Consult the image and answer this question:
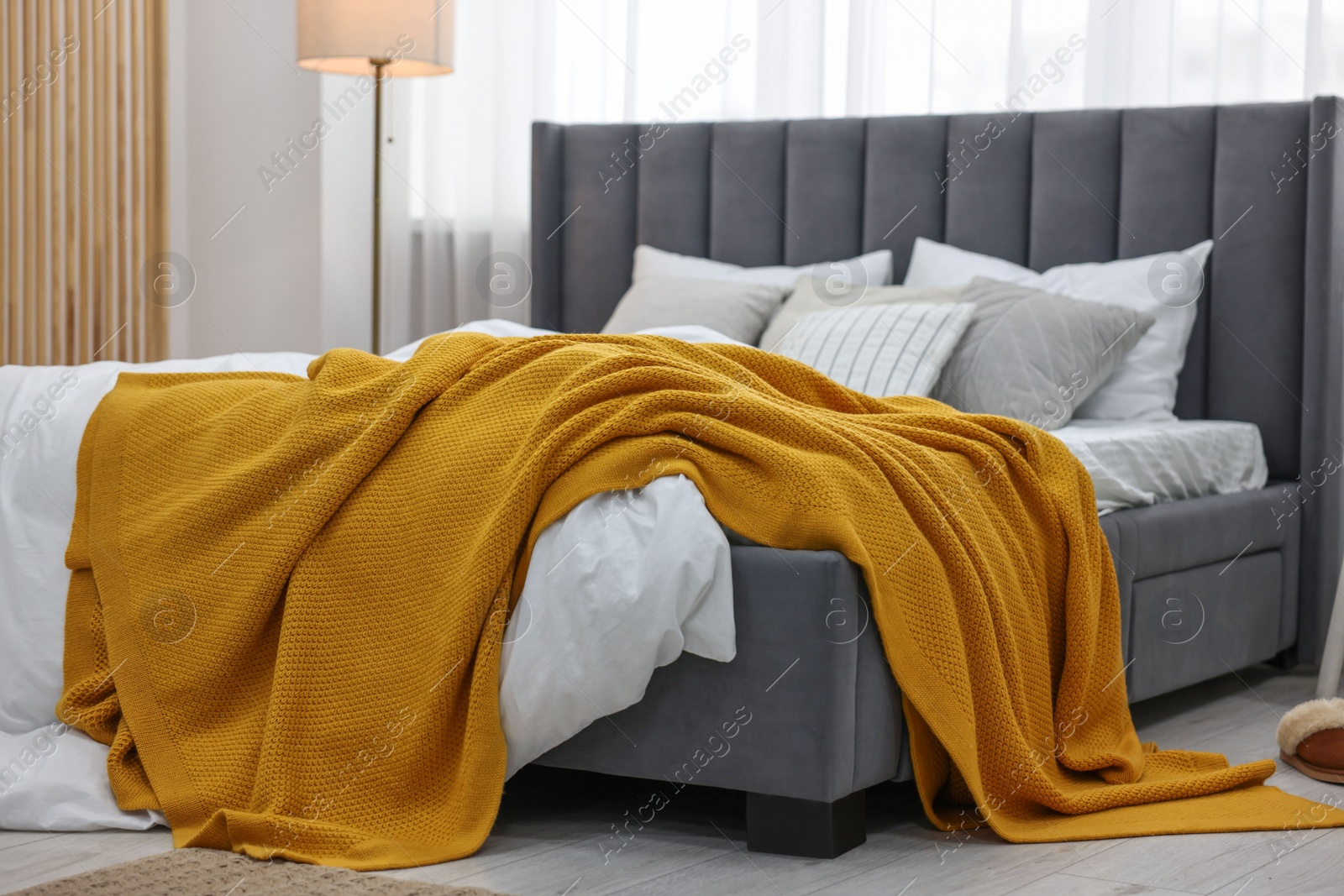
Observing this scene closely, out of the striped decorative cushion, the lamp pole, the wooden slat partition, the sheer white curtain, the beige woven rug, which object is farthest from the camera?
the wooden slat partition

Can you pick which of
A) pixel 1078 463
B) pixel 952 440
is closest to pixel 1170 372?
pixel 1078 463

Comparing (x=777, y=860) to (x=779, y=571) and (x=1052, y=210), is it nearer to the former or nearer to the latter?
(x=779, y=571)

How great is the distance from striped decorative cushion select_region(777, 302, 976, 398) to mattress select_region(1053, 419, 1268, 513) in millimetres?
279

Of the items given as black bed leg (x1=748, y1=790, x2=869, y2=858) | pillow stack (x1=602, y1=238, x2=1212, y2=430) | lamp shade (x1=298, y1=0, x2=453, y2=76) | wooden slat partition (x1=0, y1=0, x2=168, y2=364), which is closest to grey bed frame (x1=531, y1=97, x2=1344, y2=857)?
black bed leg (x1=748, y1=790, x2=869, y2=858)

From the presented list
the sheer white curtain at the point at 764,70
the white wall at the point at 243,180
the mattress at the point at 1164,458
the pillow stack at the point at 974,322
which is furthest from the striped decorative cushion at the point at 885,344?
the white wall at the point at 243,180

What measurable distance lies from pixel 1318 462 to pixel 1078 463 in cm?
115

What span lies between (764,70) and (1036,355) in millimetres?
1289

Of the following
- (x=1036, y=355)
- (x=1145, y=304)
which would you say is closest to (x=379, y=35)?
(x=1036, y=355)

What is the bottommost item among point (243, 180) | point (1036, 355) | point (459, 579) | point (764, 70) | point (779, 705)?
Answer: point (779, 705)

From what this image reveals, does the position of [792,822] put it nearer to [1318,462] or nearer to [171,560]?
[171,560]

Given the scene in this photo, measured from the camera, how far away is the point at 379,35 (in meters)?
3.66

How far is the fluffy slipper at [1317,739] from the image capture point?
2.19 metres

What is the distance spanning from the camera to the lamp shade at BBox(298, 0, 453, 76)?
3.66m

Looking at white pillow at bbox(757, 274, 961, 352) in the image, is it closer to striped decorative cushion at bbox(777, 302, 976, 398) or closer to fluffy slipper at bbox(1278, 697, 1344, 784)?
striped decorative cushion at bbox(777, 302, 976, 398)
